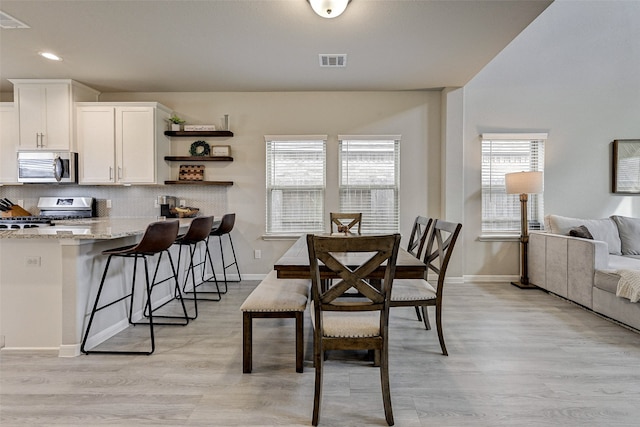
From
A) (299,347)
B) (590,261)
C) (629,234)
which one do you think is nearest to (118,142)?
(299,347)

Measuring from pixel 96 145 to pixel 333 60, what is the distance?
3.17 metres

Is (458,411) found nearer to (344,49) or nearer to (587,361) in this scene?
(587,361)

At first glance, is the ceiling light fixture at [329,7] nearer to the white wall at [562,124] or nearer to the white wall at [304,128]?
the white wall at [304,128]

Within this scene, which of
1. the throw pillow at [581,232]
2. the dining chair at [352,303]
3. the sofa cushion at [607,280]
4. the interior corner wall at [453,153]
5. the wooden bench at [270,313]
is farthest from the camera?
the interior corner wall at [453,153]

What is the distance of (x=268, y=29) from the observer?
2.92 meters

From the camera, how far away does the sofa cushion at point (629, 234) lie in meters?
3.98

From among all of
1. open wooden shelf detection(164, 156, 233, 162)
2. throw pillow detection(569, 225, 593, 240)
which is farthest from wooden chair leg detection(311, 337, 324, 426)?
throw pillow detection(569, 225, 593, 240)

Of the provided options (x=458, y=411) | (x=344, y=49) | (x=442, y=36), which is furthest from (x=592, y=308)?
(x=344, y=49)

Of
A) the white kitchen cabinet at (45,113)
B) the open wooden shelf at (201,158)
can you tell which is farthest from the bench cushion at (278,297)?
the white kitchen cabinet at (45,113)

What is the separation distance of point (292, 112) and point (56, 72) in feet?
9.16

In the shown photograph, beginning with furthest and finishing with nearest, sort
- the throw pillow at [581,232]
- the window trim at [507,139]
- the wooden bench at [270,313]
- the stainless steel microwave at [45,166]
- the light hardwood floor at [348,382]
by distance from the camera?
the window trim at [507,139] → the stainless steel microwave at [45,166] → the throw pillow at [581,232] → the wooden bench at [270,313] → the light hardwood floor at [348,382]

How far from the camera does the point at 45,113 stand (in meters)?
4.18

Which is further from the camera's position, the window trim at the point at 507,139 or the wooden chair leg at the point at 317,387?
the window trim at the point at 507,139

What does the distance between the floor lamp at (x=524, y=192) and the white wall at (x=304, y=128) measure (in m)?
0.89
